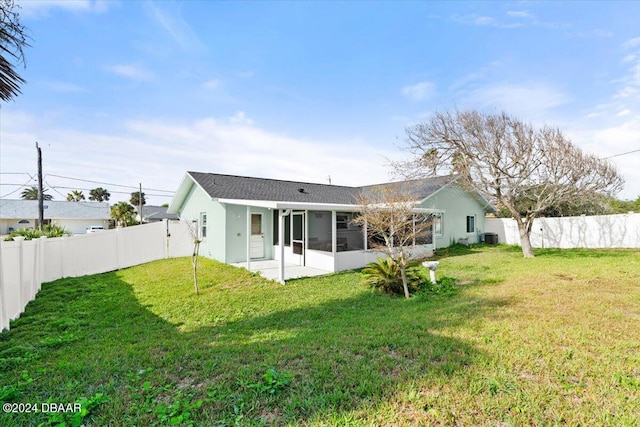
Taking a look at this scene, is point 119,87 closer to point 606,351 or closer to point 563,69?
point 606,351

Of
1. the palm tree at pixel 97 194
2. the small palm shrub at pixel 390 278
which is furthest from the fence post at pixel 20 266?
the palm tree at pixel 97 194

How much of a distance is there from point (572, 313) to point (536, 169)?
Answer: 10328 millimetres

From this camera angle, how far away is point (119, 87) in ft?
36.4

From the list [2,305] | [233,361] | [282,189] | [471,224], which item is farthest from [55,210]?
[471,224]

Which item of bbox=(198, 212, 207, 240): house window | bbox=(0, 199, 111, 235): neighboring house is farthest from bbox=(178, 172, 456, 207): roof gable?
bbox=(0, 199, 111, 235): neighboring house

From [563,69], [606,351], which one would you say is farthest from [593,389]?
[563,69]

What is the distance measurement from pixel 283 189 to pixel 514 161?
36.0 feet

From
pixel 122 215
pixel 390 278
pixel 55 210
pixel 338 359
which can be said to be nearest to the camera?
pixel 338 359

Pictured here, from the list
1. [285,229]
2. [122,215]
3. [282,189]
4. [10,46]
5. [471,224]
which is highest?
[10,46]

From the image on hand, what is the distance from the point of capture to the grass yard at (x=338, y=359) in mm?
2586

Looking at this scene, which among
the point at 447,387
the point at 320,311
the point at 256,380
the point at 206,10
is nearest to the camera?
the point at 447,387

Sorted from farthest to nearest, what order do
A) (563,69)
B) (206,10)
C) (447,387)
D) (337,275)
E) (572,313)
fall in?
(563,69) < (337,275) < (206,10) < (572,313) < (447,387)

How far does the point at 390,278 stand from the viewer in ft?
26.7

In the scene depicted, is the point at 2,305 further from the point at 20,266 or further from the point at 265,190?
the point at 265,190
